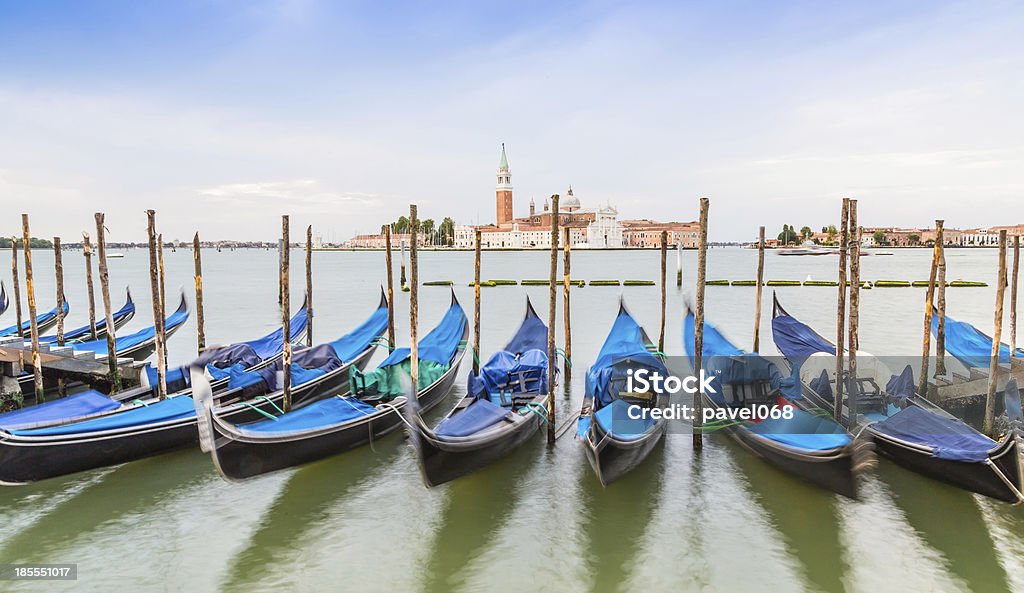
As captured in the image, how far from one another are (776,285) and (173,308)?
20.8 metres

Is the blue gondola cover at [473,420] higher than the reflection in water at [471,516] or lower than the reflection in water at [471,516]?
higher

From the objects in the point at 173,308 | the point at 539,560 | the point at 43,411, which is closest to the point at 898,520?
the point at 539,560

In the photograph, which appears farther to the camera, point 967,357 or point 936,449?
point 967,357

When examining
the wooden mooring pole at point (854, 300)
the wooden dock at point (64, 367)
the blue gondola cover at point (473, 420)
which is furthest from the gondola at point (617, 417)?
the wooden dock at point (64, 367)

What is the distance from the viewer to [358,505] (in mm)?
4488

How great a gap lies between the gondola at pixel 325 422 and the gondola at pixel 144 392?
0.79m

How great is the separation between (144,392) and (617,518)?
449cm

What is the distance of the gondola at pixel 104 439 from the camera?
4059 millimetres

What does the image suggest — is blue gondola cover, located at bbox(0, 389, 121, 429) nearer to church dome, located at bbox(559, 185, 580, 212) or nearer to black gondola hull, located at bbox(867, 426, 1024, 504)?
black gondola hull, located at bbox(867, 426, 1024, 504)

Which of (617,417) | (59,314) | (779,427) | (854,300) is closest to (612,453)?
(617,417)

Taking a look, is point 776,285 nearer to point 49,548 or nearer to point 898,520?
point 898,520

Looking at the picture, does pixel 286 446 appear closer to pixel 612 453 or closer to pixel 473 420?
pixel 473 420

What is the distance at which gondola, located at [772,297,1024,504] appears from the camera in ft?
12.4

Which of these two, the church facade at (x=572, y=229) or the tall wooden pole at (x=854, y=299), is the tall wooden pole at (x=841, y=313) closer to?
the tall wooden pole at (x=854, y=299)
